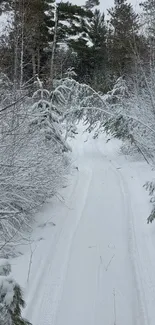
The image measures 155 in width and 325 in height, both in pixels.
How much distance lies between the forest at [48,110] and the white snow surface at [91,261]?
1.35 ft

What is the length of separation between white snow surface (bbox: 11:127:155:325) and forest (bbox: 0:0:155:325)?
41 centimetres

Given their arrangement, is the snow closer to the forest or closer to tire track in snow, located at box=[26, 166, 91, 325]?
the forest

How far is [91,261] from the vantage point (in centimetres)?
526

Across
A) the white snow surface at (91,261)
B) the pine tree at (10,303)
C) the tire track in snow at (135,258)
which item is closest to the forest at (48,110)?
the pine tree at (10,303)

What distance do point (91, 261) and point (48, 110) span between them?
234 inches

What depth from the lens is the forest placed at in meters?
5.91

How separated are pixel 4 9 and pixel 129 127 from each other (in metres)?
5.42

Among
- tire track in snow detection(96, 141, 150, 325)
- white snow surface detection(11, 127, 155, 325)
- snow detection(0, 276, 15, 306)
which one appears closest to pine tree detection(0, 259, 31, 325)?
snow detection(0, 276, 15, 306)

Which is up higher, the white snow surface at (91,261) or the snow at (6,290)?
the snow at (6,290)

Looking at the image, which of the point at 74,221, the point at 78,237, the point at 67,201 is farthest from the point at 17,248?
the point at 67,201

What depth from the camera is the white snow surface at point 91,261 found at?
4.04m

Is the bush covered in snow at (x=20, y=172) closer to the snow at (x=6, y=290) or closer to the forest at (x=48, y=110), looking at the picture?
the forest at (x=48, y=110)

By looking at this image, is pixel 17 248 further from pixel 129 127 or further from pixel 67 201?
pixel 129 127

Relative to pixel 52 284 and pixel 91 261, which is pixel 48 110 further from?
→ pixel 52 284
